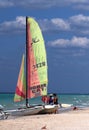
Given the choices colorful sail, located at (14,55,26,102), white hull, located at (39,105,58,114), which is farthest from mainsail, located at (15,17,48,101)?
white hull, located at (39,105,58,114)

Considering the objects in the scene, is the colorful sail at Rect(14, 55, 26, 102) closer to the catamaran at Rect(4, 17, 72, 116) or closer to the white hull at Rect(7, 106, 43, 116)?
the catamaran at Rect(4, 17, 72, 116)

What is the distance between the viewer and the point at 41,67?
30250 millimetres

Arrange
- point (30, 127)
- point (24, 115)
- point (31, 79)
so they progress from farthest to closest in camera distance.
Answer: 1. point (31, 79)
2. point (24, 115)
3. point (30, 127)

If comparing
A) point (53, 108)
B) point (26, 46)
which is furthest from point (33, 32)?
point (53, 108)

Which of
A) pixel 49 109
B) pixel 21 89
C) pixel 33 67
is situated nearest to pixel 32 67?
pixel 33 67

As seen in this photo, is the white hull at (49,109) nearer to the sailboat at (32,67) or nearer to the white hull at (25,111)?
the white hull at (25,111)

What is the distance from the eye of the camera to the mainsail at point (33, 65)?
1172 inches

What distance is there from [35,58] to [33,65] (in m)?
0.43

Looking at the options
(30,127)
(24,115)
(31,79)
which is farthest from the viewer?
(31,79)

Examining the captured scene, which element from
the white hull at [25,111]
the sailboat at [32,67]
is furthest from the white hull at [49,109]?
the sailboat at [32,67]

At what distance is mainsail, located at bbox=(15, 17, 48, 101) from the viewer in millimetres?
29781

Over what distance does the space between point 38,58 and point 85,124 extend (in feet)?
30.9

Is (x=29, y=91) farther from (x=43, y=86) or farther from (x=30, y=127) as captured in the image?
(x=30, y=127)

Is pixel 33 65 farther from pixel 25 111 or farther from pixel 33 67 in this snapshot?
pixel 25 111
